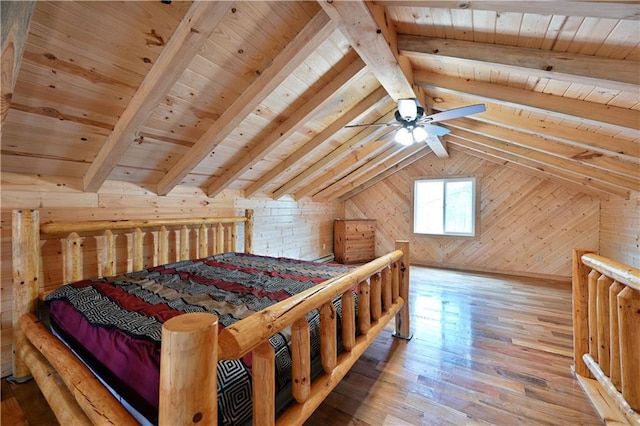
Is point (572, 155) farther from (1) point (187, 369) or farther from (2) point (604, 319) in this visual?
(1) point (187, 369)

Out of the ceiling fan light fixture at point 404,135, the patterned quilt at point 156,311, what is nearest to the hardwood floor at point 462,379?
the patterned quilt at point 156,311

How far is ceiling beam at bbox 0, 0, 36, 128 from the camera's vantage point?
1017mm

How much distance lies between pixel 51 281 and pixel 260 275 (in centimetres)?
176

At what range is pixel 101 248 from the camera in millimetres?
2570

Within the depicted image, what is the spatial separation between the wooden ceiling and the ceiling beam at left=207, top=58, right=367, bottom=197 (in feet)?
0.06

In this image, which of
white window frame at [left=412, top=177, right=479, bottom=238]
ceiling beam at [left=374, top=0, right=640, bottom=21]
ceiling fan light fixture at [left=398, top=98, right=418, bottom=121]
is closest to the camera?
ceiling beam at [left=374, top=0, right=640, bottom=21]

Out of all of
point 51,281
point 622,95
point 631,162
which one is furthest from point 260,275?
point 631,162

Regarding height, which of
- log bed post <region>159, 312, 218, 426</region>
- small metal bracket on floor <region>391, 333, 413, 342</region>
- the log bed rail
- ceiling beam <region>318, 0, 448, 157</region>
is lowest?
small metal bracket on floor <region>391, 333, 413, 342</region>

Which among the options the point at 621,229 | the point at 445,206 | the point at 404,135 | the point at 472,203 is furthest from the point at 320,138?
the point at 621,229

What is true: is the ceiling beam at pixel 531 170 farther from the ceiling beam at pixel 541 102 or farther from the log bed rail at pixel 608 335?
the log bed rail at pixel 608 335

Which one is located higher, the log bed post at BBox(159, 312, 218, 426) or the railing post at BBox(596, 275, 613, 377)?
the log bed post at BBox(159, 312, 218, 426)

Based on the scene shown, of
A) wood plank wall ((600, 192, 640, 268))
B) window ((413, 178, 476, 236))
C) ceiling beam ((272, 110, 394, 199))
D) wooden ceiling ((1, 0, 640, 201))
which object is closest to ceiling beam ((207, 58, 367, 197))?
wooden ceiling ((1, 0, 640, 201))

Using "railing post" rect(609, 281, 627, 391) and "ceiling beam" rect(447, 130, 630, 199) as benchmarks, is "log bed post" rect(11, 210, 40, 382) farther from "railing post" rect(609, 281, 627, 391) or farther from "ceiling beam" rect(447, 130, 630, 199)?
"ceiling beam" rect(447, 130, 630, 199)

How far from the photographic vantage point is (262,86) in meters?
2.09
